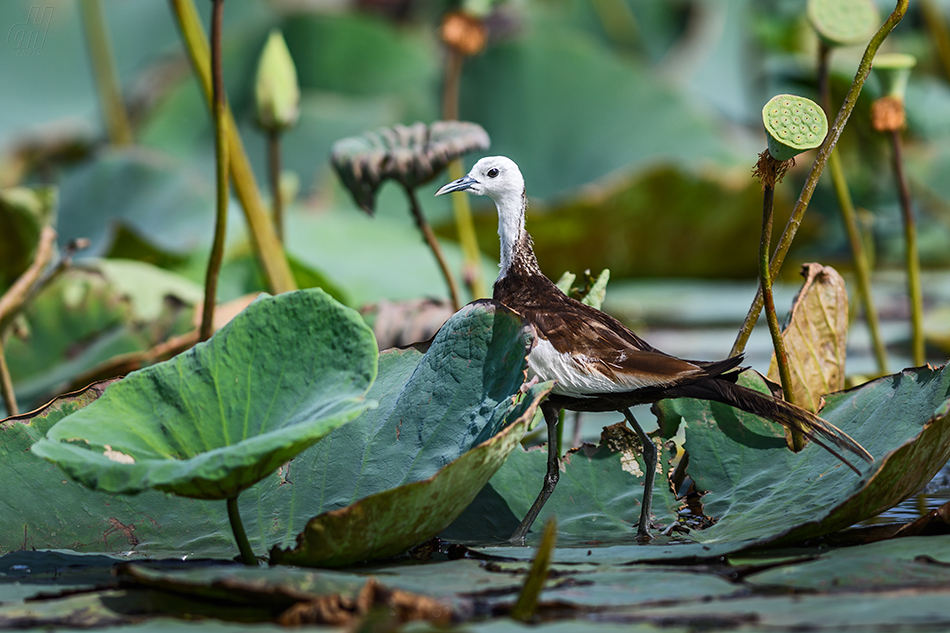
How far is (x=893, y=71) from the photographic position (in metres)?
1.50

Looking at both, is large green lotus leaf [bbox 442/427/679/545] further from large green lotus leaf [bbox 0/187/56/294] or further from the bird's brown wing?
large green lotus leaf [bbox 0/187/56/294]

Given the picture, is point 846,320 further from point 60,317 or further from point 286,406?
point 60,317

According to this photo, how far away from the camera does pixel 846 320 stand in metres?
1.42

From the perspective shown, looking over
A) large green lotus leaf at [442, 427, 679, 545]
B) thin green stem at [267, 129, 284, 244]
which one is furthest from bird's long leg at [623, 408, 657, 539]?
thin green stem at [267, 129, 284, 244]

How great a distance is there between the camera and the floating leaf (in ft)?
4.43

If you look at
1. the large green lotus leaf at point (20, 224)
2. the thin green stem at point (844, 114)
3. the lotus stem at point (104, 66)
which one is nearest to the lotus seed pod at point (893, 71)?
the thin green stem at point (844, 114)

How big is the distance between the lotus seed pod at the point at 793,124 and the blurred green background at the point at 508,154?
1.12 meters

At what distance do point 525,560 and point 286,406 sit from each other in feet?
0.92

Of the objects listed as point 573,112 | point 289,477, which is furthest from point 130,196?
point 289,477

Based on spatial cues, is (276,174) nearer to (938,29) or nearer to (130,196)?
(130,196)

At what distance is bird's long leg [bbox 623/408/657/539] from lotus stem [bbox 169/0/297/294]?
2.68ft

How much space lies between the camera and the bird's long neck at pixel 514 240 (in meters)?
1.23

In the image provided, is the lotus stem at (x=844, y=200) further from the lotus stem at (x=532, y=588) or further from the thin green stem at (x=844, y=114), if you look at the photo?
the lotus stem at (x=532, y=588)

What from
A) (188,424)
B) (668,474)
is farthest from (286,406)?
(668,474)
